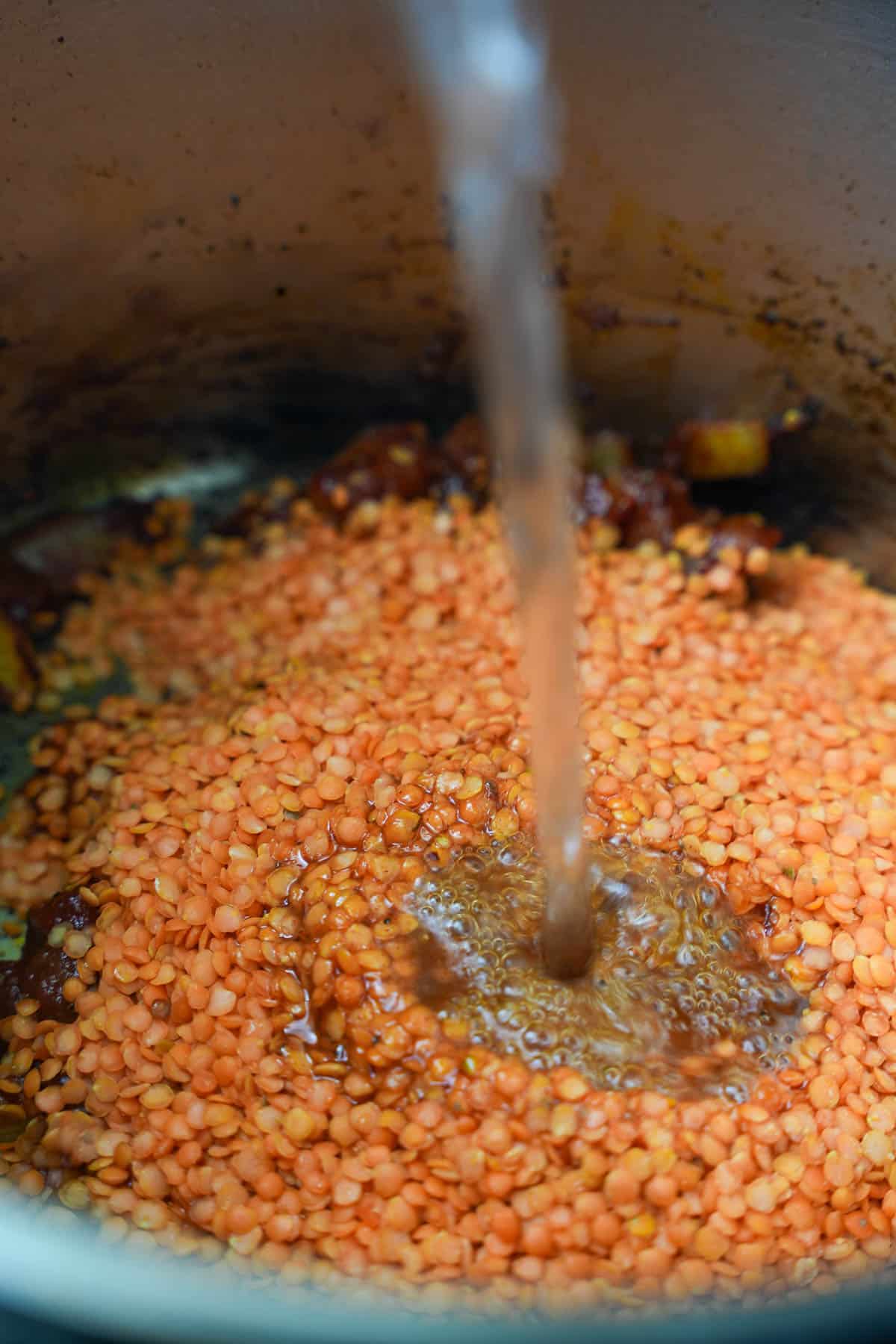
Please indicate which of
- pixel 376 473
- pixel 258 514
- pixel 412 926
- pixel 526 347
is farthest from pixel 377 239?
pixel 412 926

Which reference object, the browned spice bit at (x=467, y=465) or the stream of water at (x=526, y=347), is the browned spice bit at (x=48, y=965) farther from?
the browned spice bit at (x=467, y=465)

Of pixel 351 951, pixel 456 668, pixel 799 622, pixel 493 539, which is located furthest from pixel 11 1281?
pixel 799 622

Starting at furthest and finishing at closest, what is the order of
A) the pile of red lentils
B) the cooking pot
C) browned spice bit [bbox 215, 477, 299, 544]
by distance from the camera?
browned spice bit [bbox 215, 477, 299, 544] → the cooking pot → the pile of red lentils

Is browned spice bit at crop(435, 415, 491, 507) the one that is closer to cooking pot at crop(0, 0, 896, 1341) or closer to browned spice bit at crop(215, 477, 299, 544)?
cooking pot at crop(0, 0, 896, 1341)

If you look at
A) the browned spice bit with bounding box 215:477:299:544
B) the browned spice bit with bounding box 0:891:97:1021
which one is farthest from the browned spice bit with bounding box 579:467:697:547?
the browned spice bit with bounding box 0:891:97:1021

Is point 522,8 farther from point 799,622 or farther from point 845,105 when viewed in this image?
point 799,622

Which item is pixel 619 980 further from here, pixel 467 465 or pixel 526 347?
pixel 467 465

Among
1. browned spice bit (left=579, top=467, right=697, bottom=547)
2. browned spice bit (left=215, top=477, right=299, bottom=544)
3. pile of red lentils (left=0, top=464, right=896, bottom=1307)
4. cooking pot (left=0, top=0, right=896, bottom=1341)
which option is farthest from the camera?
browned spice bit (left=215, top=477, right=299, bottom=544)
